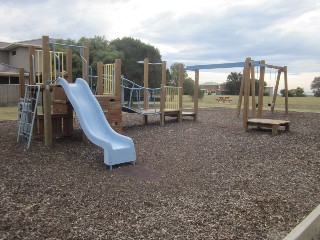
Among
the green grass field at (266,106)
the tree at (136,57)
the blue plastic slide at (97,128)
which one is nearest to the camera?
the blue plastic slide at (97,128)

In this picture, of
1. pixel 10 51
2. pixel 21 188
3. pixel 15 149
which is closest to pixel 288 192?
pixel 21 188

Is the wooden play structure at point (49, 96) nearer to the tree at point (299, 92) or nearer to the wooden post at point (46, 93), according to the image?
the wooden post at point (46, 93)

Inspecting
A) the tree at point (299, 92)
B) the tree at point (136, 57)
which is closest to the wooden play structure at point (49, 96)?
the tree at point (136, 57)

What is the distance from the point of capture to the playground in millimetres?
3416

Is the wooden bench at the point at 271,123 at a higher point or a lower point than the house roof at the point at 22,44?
lower

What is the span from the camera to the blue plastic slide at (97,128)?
19.1ft

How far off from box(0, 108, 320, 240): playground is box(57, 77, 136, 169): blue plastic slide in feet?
0.77

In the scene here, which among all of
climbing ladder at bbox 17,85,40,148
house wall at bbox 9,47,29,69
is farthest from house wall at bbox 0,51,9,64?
climbing ladder at bbox 17,85,40,148

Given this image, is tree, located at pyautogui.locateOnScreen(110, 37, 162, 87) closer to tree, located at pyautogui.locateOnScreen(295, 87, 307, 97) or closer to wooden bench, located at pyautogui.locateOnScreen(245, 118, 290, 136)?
wooden bench, located at pyautogui.locateOnScreen(245, 118, 290, 136)

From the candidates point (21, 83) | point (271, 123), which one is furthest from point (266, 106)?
point (21, 83)

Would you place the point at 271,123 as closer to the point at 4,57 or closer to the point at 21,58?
the point at 21,58

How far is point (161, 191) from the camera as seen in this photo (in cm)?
458

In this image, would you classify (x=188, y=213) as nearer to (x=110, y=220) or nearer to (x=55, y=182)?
(x=110, y=220)

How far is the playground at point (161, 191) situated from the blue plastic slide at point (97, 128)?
0.24 meters
